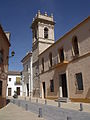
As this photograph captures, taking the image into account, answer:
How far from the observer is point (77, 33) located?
1475 centimetres

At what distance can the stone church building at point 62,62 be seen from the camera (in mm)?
13523

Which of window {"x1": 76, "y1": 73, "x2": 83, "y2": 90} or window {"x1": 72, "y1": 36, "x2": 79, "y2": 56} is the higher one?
window {"x1": 72, "y1": 36, "x2": 79, "y2": 56}

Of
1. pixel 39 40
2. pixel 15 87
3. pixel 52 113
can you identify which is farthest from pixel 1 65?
pixel 15 87

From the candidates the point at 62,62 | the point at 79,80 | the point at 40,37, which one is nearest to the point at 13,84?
the point at 40,37

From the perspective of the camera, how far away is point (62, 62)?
645 inches

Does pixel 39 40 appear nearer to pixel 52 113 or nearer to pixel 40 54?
pixel 40 54

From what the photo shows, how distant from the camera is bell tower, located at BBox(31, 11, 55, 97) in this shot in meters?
24.5

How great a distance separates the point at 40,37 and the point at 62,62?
32.9 ft

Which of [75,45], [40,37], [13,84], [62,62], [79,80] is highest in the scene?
[40,37]

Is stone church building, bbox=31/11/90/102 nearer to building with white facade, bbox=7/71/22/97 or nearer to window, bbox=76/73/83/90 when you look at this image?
window, bbox=76/73/83/90

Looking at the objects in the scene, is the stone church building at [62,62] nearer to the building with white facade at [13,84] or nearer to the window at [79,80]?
the window at [79,80]

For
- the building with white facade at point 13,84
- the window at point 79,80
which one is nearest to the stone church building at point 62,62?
the window at point 79,80

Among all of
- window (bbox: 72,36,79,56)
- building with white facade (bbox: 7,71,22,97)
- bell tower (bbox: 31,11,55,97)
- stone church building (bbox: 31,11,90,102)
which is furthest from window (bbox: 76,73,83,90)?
building with white facade (bbox: 7,71,22,97)

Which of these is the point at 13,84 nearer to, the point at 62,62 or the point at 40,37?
the point at 40,37
